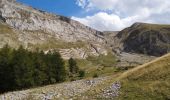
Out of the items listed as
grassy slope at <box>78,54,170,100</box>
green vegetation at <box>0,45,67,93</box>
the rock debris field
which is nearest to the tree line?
green vegetation at <box>0,45,67,93</box>

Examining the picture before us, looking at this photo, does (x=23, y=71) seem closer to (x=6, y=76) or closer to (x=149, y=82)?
(x=6, y=76)

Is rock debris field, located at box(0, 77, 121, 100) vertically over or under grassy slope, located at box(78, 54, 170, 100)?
under

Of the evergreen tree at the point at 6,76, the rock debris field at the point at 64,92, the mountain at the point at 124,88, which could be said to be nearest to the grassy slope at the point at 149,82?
the mountain at the point at 124,88

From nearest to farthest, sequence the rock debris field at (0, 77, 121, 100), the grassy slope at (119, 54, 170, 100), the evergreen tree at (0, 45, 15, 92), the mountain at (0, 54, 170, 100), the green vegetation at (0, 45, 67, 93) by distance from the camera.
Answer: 1. the grassy slope at (119, 54, 170, 100)
2. the mountain at (0, 54, 170, 100)
3. the rock debris field at (0, 77, 121, 100)
4. the evergreen tree at (0, 45, 15, 92)
5. the green vegetation at (0, 45, 67, 93)

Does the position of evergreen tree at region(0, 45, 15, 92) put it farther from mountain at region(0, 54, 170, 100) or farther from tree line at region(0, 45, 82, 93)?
mountain at region(0, 54, 170, 100)

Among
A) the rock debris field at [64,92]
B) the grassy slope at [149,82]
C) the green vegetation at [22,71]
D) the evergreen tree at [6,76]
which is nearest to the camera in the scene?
the grassy slope at [149,82]

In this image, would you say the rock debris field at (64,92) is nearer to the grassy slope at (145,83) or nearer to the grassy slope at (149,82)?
the grassy slope at (145,83)

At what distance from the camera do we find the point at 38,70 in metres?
103

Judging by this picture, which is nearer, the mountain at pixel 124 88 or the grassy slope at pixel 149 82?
the grassy slope at pixel 149 82

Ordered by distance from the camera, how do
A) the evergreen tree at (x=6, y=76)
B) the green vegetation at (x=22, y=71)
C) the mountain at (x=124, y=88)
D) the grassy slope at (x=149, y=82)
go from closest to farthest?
the grassy slope at (x=149, y=82), the mountain at (x=124, y=88), the evergreen tree at (x=6, y=76), the green vegetation at (x=22, y=71)

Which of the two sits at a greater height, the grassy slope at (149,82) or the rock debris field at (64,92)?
the grassy slope at (149,82)

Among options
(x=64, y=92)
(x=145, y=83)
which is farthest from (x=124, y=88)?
(x=64, y=92)

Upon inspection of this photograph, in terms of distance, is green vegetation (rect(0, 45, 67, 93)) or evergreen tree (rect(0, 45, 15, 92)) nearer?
evergreen tree (rect(0, 45, 15, 92))

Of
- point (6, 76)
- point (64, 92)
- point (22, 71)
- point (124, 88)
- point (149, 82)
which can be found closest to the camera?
point (124, 88)
